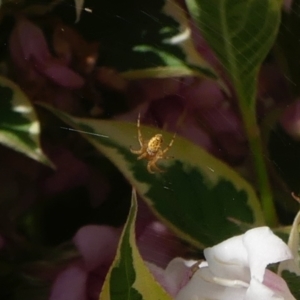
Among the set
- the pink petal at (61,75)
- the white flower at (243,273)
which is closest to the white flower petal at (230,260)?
the white flower at (243,273)

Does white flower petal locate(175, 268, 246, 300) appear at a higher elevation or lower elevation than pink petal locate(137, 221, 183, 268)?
higher

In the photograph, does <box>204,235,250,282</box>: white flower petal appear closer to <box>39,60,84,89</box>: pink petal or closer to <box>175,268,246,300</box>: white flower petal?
<box>175,268,246,300</box>: white flower petal

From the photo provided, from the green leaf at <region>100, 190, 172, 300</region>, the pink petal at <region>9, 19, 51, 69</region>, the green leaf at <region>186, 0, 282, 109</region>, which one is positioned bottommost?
the green leaf at <region>100, 190, 172, 300</region>

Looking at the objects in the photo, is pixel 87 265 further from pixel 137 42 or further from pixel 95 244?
pixel 137 42

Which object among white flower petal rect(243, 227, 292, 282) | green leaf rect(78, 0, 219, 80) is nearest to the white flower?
white flower petal rect(243, 227, 292, 282)

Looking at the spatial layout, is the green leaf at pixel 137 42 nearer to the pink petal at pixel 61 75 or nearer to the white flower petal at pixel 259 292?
the pink petal at pixel 61 75

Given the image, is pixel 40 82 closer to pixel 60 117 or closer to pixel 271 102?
pixel 60 117
